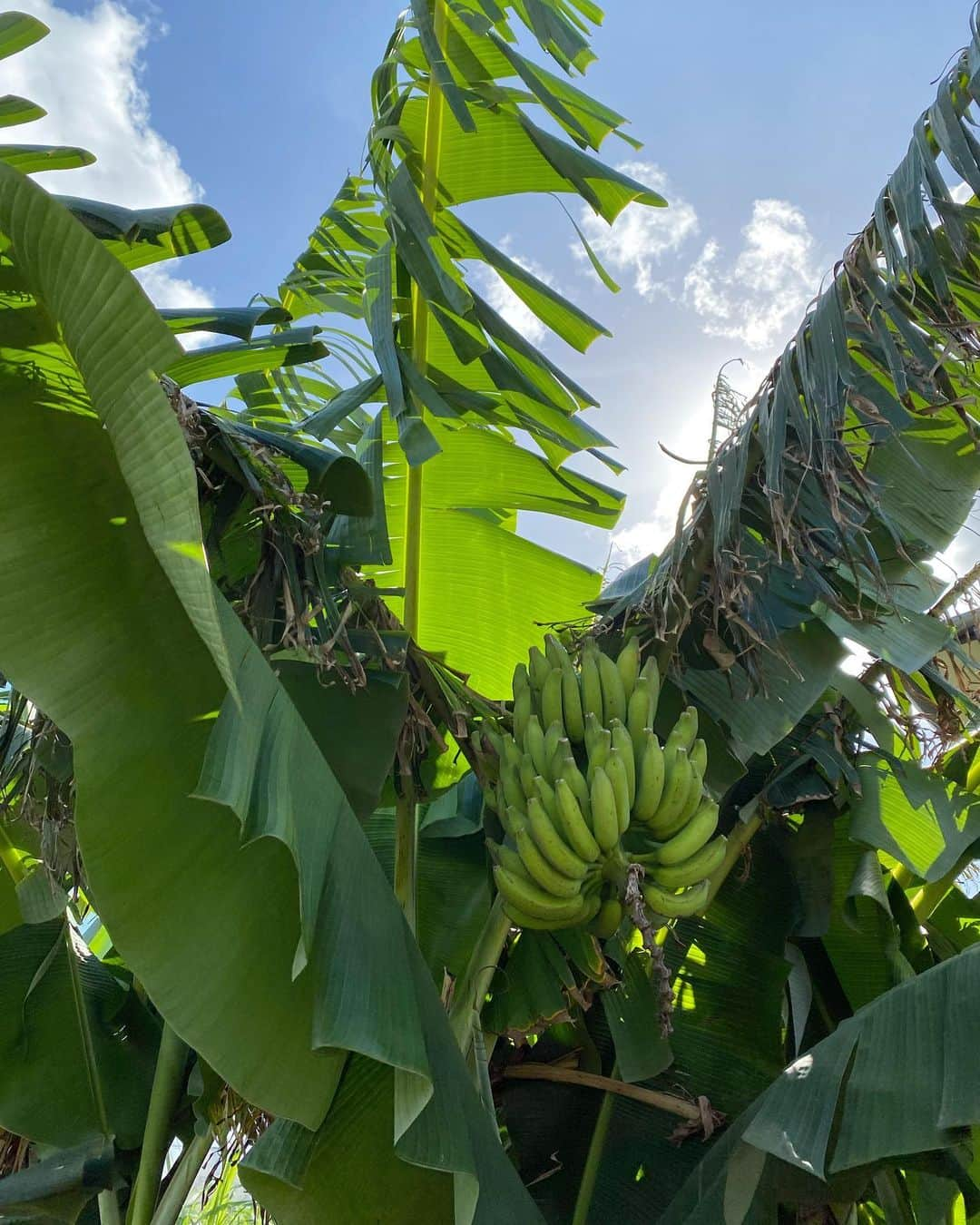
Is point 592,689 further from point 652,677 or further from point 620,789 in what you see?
point 620,789

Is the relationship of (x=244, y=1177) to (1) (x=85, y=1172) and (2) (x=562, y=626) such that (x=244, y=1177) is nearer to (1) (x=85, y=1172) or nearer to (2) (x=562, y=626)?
(1) (x=85, y=1172)

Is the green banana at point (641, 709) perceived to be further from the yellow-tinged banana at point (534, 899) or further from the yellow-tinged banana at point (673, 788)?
the yellow-tinged banana at point (534, 899)

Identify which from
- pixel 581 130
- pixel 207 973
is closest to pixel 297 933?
pixel 207 973

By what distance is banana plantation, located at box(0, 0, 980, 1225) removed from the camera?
1.42 metres

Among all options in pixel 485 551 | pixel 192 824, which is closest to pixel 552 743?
pixel 192 824

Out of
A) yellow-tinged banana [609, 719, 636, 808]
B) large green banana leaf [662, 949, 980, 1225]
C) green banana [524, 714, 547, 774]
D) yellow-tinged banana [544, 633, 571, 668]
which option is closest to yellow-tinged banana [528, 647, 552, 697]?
yellow-tinged banana [544, 633, 571, 668]

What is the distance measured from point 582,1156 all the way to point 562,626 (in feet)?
3.82

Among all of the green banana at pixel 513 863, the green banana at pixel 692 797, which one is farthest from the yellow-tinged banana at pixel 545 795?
the green banana at pixel 692 797

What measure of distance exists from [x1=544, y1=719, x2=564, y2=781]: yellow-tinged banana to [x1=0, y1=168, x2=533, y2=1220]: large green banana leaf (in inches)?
11.8

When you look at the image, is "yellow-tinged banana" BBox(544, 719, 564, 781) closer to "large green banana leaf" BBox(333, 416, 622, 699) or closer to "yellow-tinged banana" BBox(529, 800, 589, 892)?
"yellow-tinged banana" BBox(529, 800, 589, 892)

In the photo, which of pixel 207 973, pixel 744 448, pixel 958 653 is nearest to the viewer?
pixel 207 973

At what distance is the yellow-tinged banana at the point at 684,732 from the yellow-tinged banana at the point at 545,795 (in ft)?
0.69

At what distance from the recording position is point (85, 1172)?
2207 millimetres

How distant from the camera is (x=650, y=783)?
156 centimetres
